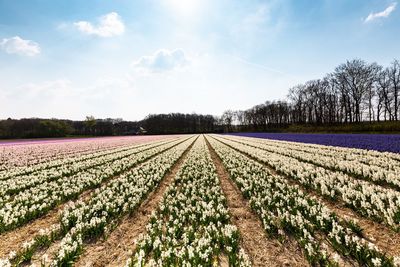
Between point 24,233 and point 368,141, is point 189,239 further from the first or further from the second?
point 368,141

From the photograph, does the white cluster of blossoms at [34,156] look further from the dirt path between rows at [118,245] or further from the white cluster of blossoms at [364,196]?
the white cluster of blossoms at [364,196]

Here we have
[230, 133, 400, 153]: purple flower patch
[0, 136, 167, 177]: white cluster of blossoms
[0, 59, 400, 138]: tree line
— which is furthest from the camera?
[0, 59, 400, 138]: tree line

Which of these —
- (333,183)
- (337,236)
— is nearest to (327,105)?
(333,183)

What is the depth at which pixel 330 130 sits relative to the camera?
49281 millimetres

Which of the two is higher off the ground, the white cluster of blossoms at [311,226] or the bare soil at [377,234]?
the white cluster of blossoms at [311,226]

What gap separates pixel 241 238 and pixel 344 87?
69378mm

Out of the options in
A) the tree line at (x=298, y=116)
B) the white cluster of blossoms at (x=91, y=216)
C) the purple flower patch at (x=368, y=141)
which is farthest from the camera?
the tree line at (x=298, y=116)

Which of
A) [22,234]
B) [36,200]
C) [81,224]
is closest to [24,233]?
[22,234]

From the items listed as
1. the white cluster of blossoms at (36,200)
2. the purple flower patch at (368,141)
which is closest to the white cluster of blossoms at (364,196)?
the white cluster of blossoms at (36,200)

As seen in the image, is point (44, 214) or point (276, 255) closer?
point (276, 255)

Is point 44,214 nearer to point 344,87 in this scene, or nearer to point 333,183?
point 333,183

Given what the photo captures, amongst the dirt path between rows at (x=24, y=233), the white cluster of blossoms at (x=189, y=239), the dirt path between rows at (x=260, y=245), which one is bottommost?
the dirt path between rows at (x=260, y=245)

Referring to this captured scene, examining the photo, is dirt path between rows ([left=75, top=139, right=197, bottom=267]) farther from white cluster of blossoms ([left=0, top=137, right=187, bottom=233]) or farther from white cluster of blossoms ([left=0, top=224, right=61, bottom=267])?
white cluster of blossoms ([left=0, top=137, right=187, bottom=233])

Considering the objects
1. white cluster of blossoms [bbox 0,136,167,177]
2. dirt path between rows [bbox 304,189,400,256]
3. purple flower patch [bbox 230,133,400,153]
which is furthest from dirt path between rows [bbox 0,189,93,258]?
purple flower patch [bbox 230,133,400,153]
